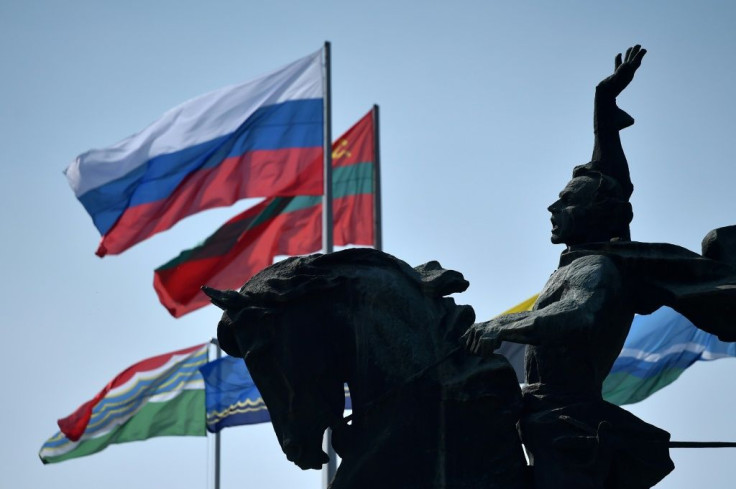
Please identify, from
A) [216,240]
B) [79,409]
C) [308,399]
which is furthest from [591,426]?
[79,409]

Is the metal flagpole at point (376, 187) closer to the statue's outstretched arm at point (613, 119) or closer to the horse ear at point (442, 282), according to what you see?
the statue's outstretched arm at point (613, 119)

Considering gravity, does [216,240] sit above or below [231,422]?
above

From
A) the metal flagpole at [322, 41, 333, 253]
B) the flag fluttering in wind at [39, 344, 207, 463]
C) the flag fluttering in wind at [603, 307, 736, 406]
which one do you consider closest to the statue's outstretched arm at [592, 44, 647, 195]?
the metal flagpole at [322, 41, 333, 253]

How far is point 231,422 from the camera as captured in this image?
2103cm

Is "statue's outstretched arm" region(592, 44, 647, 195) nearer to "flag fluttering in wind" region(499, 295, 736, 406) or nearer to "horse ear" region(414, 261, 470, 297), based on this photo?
"horse ear" region(414, 261, 470, 297)

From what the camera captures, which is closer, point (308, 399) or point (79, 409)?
point (308, 399)

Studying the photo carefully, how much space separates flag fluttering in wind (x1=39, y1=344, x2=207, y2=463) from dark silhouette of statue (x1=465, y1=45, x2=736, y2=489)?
51.6 ft

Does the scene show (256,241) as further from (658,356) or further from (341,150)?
(658,356)

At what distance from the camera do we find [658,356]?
19156 mm

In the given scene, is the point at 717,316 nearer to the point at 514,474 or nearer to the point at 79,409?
the point at 514,474

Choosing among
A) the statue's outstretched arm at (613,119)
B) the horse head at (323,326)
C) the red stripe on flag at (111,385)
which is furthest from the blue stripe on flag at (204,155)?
the horse head at (323,326)

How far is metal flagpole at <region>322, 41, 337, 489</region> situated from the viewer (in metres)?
17.9

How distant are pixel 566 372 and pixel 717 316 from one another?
73cm

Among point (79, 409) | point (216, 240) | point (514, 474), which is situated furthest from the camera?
point (79, 409)
